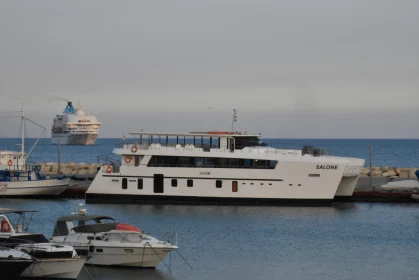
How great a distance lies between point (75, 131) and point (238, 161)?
5686 inches

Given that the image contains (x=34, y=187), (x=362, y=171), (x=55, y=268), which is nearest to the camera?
(x=55, y=268)

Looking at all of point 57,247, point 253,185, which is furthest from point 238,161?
point 57,247

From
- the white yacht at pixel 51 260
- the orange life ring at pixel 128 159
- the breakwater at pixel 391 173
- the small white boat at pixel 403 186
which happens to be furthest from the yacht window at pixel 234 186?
the breakwater at pixel 391 173

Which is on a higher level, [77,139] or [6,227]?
[6,227]

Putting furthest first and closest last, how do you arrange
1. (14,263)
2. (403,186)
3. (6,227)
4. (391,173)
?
(391,173) → (403,186) → (6,227) → (14,263)

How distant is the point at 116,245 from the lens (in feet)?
96.0

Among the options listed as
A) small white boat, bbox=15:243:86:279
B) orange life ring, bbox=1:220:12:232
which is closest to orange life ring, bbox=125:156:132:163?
orange life ring, bbox=1:220:12:232

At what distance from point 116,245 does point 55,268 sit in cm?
330

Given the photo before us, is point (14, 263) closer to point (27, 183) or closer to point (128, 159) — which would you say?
point (128, 159)

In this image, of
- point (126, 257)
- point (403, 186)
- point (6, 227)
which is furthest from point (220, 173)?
point (6, 227)

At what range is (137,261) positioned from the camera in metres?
29.4

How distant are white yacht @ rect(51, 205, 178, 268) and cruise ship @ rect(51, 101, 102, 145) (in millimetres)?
157726

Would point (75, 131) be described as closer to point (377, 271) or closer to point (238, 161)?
point (238, 161)

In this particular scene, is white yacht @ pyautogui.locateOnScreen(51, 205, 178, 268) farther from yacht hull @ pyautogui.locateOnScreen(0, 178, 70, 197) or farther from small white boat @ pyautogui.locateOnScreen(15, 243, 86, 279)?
yacht hull @ pyautogui.locateOnScreen(0, 178, 70, 197)
